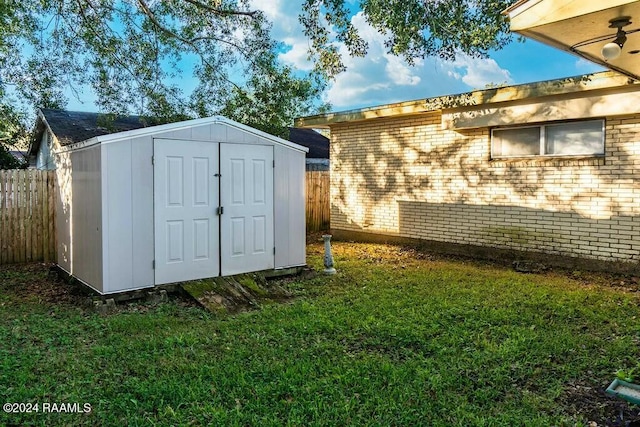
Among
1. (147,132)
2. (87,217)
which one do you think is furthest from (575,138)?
(87,217)

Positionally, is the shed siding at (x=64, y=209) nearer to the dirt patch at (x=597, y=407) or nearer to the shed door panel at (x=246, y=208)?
the shed door panel at (x=246, y=208)

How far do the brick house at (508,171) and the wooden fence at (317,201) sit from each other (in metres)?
1.78

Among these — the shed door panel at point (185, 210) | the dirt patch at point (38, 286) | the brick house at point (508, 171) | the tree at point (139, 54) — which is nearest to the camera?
the shed door panel at point (185, 210)

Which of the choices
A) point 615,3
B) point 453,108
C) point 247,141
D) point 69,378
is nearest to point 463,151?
point 453,108

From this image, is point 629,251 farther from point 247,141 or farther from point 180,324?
point 180,324

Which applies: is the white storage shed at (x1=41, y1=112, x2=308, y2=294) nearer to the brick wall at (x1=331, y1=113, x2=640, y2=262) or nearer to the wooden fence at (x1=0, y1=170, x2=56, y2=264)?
the wooden fence at (x1=0, y1=170, x2=56, y2=264)

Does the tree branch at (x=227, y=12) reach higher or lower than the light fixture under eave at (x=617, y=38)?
higher

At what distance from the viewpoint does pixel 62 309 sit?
6.14 metres

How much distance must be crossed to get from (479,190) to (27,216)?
9.33 metres

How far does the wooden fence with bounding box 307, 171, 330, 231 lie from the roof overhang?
33.0 feet

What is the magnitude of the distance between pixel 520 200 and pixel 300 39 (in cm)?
523

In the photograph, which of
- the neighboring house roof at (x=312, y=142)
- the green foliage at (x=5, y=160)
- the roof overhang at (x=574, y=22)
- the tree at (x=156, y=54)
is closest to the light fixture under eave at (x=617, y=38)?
the roof overhang at (x=574, y=22)

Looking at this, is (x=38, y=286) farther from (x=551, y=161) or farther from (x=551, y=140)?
(x=551, y=140)

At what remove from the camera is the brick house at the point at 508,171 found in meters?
7.63
